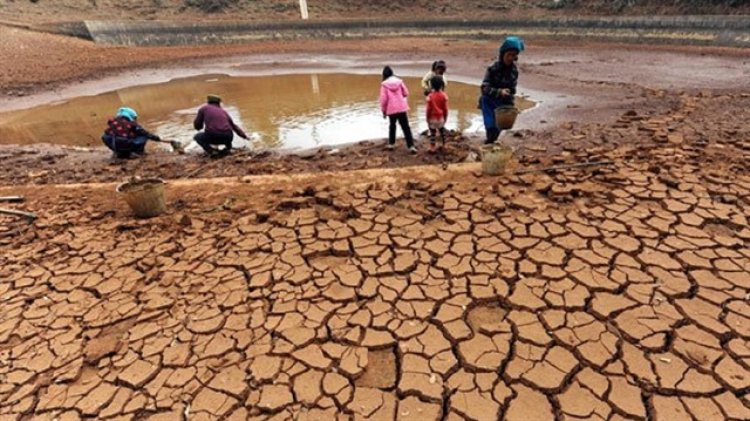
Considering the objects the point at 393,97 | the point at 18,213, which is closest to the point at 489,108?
the point at 393,97

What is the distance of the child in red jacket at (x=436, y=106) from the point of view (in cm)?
562

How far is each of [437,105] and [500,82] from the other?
46.7 inches

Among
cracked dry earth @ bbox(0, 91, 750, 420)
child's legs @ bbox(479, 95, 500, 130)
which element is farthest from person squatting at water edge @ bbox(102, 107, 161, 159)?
child's legs @ bbox(479, 95, 500, 130)

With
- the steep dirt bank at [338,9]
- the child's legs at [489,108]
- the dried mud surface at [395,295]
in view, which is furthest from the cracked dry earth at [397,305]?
the steep dirt bank at [338,9]

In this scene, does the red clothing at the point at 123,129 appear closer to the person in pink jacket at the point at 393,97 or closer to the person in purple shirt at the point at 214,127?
the person in purple shirt at the point at 214,127

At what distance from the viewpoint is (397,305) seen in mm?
2812

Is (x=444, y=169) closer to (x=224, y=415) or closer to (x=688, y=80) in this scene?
(x=224, y=415)

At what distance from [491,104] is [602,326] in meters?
3.15

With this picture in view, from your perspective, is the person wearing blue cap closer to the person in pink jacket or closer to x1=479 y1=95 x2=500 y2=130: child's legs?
x1=479 y1=95 x2=500 y2=130: child's legs

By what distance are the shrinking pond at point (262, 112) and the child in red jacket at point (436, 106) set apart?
1572 mm

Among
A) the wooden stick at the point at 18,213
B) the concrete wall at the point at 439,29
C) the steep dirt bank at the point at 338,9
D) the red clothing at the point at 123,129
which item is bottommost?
the wooden stick at the point at 18,213

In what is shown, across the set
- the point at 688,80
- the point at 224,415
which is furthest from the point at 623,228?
the point at 688,80

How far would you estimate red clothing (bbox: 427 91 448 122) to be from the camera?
5703 millimetres

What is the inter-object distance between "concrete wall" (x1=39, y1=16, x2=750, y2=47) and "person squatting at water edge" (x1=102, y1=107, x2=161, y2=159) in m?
19.0
